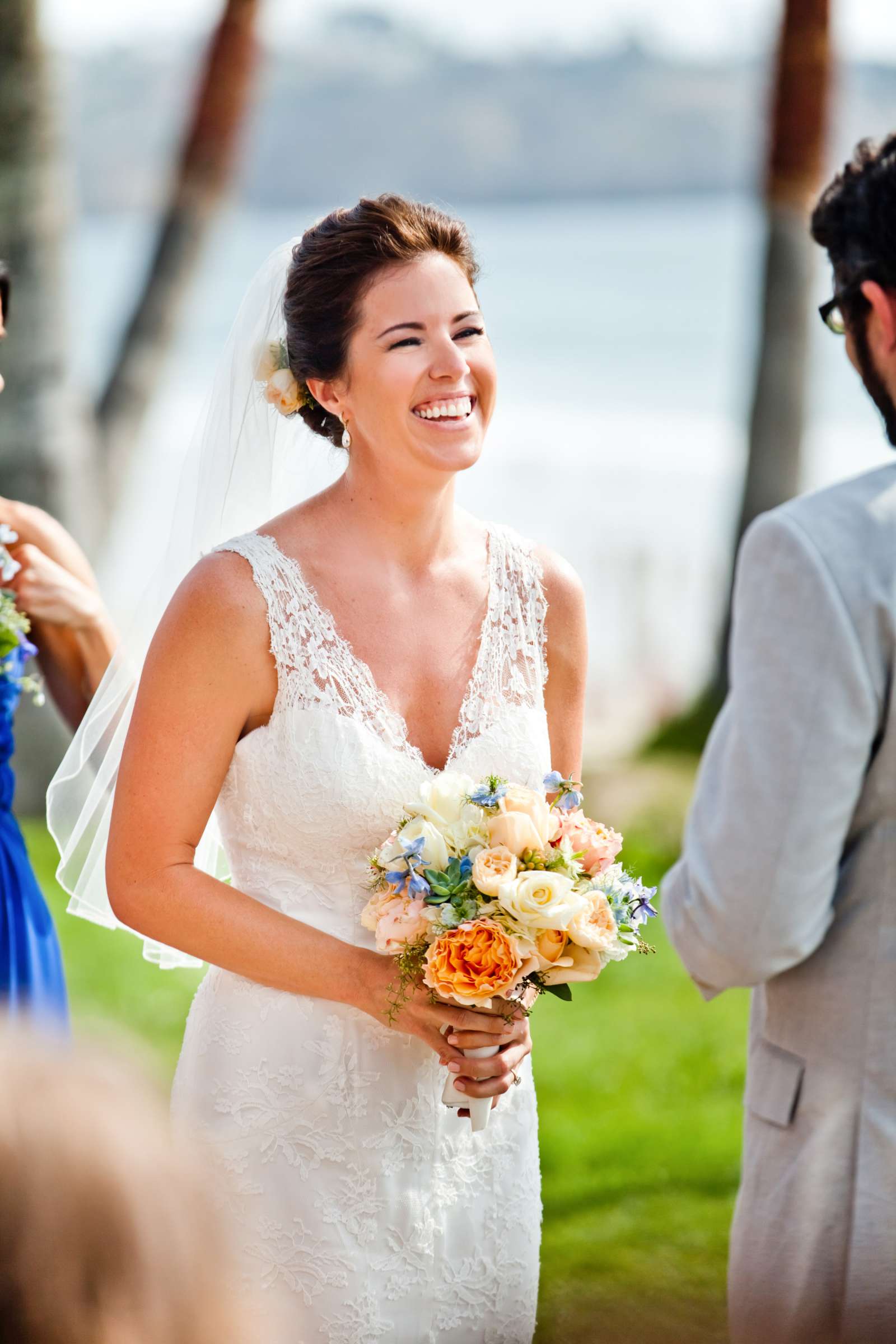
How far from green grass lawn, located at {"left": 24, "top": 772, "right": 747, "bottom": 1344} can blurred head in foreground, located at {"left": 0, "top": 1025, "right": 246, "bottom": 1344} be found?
104 inches

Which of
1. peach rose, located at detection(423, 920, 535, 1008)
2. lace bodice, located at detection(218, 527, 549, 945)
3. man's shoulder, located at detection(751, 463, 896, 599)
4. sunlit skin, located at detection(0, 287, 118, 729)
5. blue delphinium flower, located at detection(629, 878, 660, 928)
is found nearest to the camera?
man's shoulder, located at detection(751, 463, 896, 599)

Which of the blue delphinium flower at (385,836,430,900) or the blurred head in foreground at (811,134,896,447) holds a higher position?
the blurred head in foreground at (811,134,896,447)

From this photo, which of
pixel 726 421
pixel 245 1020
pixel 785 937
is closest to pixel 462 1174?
pixel 245 1020

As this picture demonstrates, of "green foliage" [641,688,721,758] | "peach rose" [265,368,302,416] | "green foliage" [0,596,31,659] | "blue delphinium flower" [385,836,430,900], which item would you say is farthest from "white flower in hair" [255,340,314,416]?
"green foliage" [641,688,721,758]

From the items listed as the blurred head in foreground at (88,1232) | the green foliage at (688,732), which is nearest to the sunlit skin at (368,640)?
the blurred head in foreground at (88,1232)

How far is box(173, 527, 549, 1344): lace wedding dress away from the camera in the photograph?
293 centimetres

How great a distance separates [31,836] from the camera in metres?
7.93

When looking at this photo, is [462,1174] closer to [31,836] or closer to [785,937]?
[785,937]

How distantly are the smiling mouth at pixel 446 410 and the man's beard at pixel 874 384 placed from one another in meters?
1.02

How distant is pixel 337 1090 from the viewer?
300 centimetres

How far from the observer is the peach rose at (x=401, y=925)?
2727mm

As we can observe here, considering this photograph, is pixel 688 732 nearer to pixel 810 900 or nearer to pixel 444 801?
pixel 444 801

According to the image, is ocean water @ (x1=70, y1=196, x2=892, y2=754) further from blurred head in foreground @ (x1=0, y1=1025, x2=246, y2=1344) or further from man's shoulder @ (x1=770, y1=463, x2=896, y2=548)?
blurred head in foreground @ (x1=0, y1=1025, x2=246, y2=1344)

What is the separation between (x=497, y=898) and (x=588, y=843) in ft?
0.76
